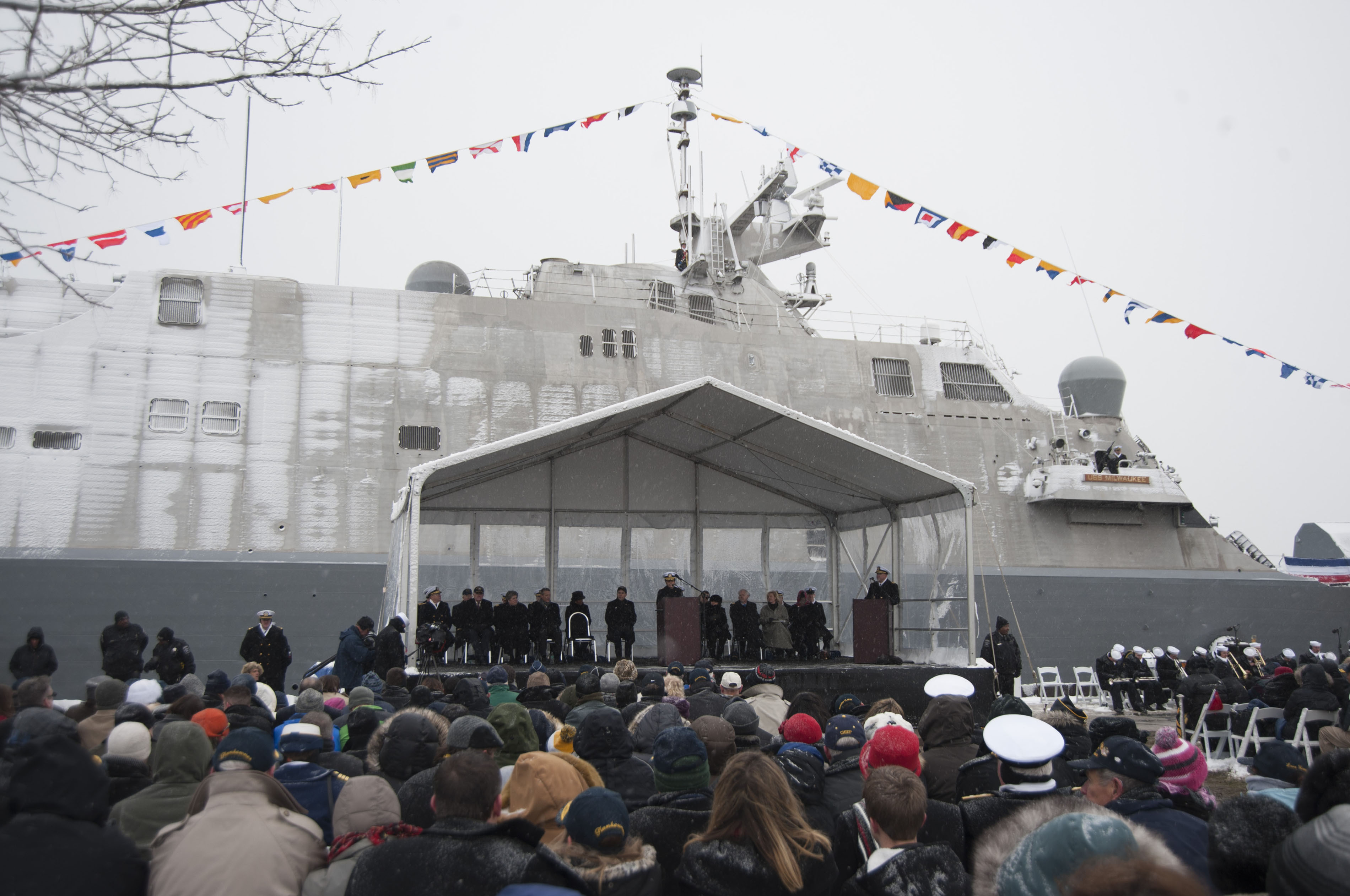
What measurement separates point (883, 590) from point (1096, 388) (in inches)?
337

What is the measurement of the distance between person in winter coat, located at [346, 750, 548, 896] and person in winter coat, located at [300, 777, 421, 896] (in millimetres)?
105

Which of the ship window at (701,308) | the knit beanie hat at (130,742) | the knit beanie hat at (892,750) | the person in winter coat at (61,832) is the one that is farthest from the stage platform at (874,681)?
the ship window at (701,308)

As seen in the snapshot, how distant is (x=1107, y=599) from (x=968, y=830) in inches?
571

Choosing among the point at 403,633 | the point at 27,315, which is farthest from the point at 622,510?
the point at 27,315

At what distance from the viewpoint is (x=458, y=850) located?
7.72 feet

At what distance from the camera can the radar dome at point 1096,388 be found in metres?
17.8

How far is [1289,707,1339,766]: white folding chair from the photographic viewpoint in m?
6.50

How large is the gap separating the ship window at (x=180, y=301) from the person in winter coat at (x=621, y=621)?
7.38 m

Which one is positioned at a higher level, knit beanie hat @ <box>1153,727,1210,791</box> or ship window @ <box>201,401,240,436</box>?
ship window @ <box>201,401,240,436</box>

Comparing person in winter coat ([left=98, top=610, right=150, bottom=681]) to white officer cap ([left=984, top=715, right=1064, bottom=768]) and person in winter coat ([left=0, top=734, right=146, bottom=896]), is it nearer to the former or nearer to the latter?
person in winter coat ([left=0, top=734, right=146, bottom=896])

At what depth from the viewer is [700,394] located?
1059 centimetres

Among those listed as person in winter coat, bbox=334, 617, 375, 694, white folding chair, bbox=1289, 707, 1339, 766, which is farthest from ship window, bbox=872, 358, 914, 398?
person in winter coat, bbox=334, 617, 375, 694

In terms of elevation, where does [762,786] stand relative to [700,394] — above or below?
below

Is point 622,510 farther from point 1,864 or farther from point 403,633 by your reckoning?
point 1,864
